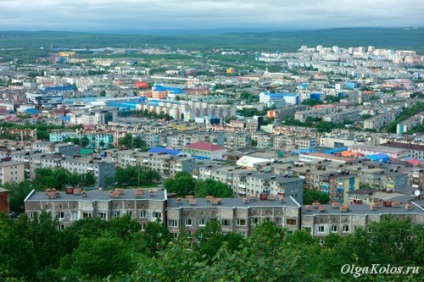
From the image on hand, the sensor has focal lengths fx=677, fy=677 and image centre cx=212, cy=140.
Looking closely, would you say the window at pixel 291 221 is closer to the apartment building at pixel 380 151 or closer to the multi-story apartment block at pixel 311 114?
the apartment building at pixel 380 151

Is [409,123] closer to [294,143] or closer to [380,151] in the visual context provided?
[294,143]

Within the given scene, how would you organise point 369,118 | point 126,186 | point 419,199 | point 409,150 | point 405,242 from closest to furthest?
point 405,242
point 419,199
point 126,186
point 409,150
point 369,118

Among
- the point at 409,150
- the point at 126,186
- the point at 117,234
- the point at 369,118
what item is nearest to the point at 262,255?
the point at 117,234

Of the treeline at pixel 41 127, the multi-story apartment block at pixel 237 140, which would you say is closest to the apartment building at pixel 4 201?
the treeline at pixel 41 127

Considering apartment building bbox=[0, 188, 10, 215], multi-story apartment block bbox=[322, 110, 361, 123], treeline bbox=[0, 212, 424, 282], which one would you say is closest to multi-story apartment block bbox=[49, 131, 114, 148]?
multi-story apartment block bbox=[322, 110, 361, 123]

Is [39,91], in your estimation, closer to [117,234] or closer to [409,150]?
[409,150]
